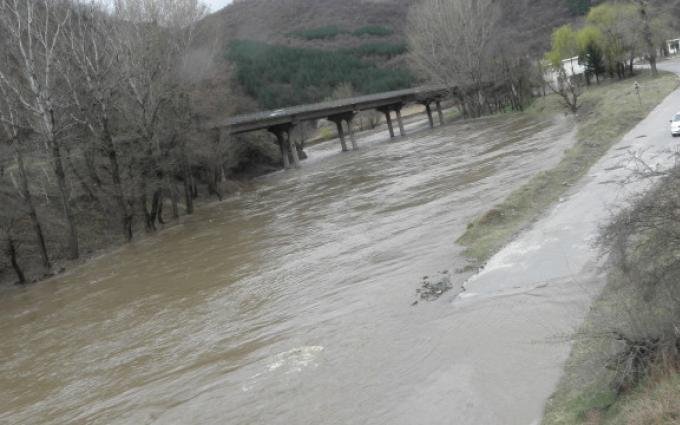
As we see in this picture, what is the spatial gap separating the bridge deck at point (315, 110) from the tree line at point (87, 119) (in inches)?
417

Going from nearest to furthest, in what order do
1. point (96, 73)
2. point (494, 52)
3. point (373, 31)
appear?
point (96, 73) → point (494, 52) → point (373, 31)

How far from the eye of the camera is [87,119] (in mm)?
A: 35125

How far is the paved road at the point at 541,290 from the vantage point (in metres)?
9.23

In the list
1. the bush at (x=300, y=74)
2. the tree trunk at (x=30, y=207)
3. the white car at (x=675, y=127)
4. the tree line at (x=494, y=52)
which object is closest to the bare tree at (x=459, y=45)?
the tree line at (x=494, y=52)

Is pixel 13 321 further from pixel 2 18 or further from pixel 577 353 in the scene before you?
pixel 577 353


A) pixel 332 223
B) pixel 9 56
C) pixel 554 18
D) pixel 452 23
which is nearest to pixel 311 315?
pixel 332 223

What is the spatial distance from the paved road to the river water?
0.14m

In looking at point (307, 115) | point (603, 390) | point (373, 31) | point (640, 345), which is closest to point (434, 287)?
point (603, 390)

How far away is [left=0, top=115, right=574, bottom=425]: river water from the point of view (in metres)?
10.6

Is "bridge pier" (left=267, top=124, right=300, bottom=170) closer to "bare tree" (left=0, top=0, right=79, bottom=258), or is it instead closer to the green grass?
"bare tree" (left=0, top=0, right=79, bottom=258)

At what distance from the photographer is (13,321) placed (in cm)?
2247

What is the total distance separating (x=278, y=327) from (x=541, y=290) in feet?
19.8

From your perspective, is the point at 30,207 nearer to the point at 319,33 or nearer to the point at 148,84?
the point at 148,84

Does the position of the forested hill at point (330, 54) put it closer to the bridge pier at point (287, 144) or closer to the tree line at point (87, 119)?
the bridge pier at point (287, 144)
